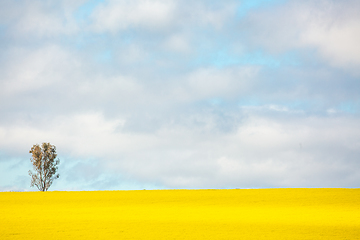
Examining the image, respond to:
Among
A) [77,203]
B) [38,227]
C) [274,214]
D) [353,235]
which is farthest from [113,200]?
[353,235]

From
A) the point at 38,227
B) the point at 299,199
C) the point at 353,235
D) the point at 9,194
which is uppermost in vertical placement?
the point at 9,194

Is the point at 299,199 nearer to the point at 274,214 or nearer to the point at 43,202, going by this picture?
the point at 274,214

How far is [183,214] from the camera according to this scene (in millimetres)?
30125

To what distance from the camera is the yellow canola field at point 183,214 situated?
22156 mm

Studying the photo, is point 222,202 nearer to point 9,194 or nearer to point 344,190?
point 344,190

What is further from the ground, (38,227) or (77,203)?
(77,203)

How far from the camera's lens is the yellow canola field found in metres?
22.2

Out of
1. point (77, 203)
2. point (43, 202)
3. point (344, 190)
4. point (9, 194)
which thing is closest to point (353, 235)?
point (344, 190)

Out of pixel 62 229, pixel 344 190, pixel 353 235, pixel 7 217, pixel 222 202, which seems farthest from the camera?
pixel 344 190

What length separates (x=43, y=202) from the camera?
39062mm

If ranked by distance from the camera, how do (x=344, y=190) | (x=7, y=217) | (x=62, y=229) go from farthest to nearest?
(x=344, y=190) < (x=7, y=217) < (x=62, y=229)

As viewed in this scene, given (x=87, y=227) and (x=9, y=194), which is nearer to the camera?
(x=87, y=227)

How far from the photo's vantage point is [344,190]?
43.3 meters

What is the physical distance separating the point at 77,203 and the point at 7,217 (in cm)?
941
